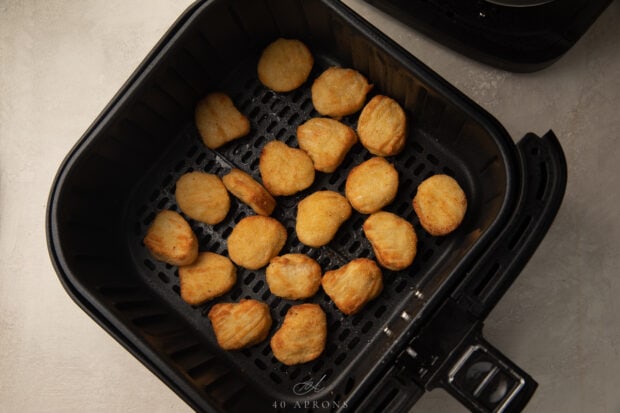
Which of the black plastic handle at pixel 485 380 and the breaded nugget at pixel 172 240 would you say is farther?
the breaded nugget at pixel 172 240

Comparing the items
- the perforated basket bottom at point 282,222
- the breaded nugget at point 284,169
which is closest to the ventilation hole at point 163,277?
the perforated basket bottom at point 282,222

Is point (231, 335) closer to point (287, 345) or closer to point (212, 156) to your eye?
point (287, 345)

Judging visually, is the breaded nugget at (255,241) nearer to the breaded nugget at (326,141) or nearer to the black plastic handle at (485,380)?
the breaded nugget at (326,141)

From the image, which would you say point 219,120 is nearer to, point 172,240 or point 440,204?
point 172,240

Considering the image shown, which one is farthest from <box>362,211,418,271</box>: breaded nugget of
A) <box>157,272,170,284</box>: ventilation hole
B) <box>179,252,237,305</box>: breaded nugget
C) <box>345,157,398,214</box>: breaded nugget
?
<box>157,272,170,284</box>: ventilation hole

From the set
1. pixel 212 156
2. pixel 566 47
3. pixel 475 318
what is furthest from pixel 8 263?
pixel 566 47

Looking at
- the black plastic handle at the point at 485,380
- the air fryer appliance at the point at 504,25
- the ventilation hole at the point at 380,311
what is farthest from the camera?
the ventilation hole at the point at 380,311
